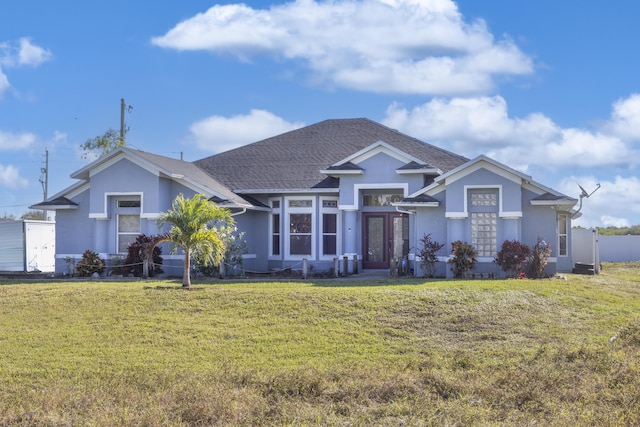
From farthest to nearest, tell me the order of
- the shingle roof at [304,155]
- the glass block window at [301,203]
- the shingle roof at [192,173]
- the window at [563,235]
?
the window at [563,235], the shingle roof at [304,155], the glass block window at [301,203], the shingle roof at [192,173]

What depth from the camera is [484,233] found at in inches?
913

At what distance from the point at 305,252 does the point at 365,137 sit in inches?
253

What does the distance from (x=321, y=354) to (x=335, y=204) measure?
1423 cm

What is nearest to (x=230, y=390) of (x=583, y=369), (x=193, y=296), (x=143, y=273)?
(x=583, y=369)

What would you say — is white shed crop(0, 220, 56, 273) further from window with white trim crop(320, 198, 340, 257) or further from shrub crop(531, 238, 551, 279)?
shrub crop(531, 238, 551, 279)

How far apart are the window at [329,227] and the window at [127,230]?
688 centimetres

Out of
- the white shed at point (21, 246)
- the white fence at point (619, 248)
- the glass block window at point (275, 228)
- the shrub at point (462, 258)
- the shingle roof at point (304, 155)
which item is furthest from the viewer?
the white fence at point (619, 248)

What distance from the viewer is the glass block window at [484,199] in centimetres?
2309

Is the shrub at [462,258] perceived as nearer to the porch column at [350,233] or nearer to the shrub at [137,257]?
the porch column at [350,233]

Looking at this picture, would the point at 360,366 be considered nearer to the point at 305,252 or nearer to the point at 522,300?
the point at 522,300

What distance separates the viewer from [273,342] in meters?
13.9

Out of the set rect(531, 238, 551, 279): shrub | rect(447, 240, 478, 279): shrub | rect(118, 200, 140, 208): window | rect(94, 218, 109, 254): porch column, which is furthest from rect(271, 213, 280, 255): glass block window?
rect(531, 238, 551, 279): shrub

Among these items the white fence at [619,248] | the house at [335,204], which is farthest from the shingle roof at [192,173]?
the white fence at [619,248]

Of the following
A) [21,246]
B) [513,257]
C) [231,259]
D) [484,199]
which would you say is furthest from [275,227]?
[21,246]
